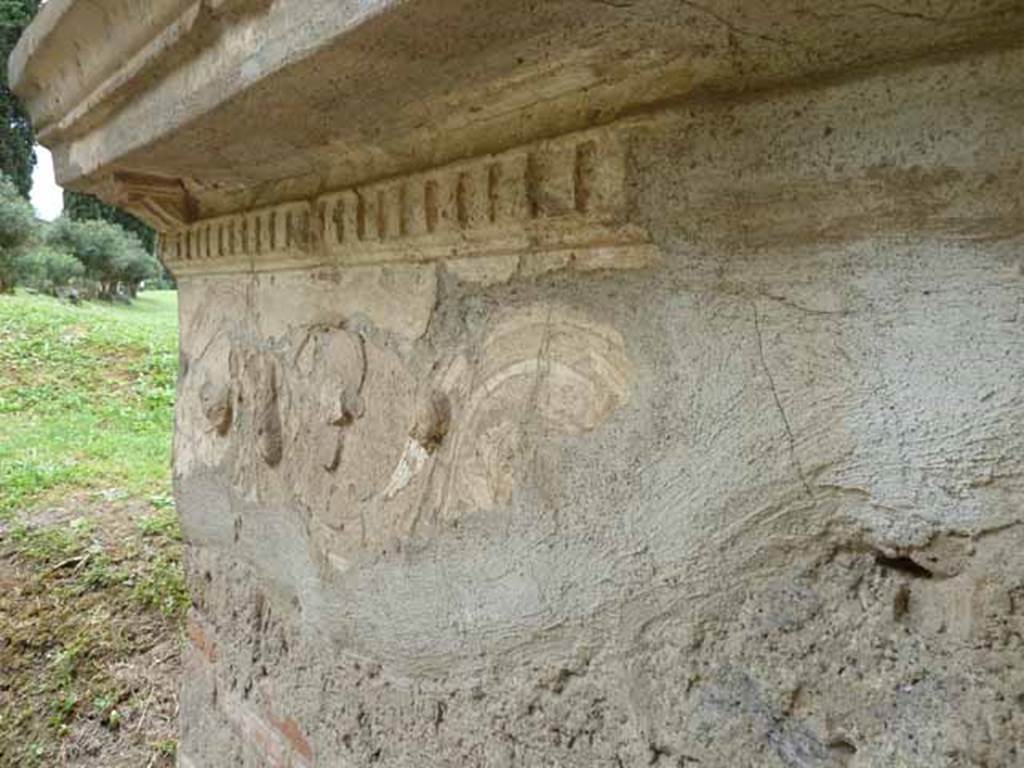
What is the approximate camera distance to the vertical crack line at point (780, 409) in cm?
61

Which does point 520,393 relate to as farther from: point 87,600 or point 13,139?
point 13,139

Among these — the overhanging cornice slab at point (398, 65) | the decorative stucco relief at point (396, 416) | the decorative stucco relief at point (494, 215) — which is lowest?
the decorative stucco relief at point (396, 416)

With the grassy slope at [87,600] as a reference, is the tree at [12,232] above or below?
above

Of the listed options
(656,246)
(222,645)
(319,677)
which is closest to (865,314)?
(656,246)

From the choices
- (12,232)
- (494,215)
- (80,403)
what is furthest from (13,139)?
(494,215)

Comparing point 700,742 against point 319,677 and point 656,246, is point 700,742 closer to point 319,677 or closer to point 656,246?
point 656,246

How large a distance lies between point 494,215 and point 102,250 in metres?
16.2

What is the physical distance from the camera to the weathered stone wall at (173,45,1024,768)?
0.53 metres

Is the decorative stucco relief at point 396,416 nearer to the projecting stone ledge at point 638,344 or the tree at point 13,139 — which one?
the projecting stone ledge at point 638,344

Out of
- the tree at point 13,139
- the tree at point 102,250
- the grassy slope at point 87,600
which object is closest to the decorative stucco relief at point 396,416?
the grassy slope at point 87,600

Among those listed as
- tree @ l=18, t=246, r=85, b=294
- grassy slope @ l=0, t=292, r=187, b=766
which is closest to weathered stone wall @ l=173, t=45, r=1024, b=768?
grassy slope @ l=0, t=292, r=187, b=766

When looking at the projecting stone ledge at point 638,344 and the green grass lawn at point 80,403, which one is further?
the green grass lawn at point 80,403

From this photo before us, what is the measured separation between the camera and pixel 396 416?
1017 millimetres

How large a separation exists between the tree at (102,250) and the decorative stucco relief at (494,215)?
51.3ft
